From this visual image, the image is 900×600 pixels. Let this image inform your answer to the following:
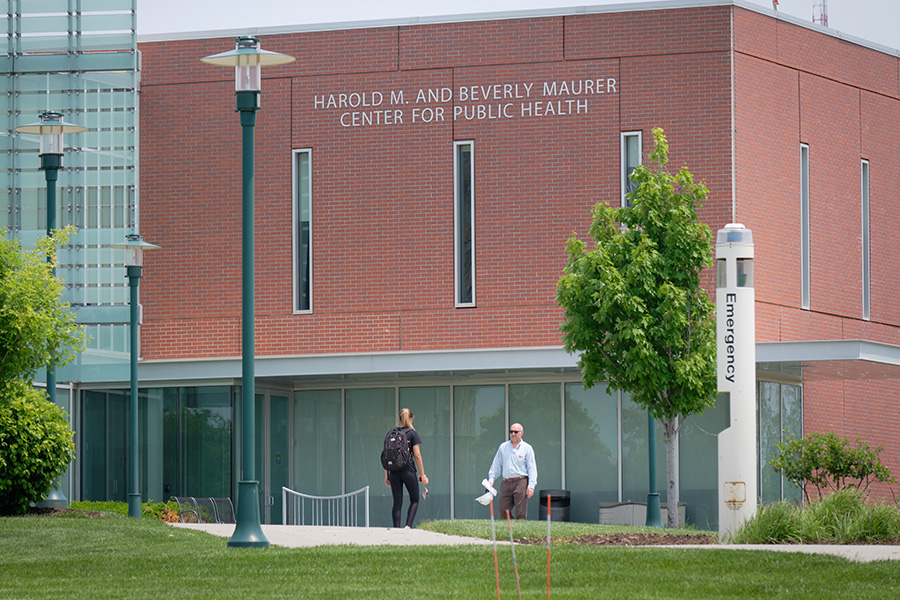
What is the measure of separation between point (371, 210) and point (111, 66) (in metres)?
5.79

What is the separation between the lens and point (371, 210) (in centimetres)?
2497

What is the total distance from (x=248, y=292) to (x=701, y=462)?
38.9 feet

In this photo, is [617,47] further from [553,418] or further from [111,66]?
[111,66]

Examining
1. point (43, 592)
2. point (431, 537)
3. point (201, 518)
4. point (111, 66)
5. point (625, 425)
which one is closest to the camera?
point (43, 592)

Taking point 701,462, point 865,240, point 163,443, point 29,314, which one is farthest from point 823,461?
point 29,314

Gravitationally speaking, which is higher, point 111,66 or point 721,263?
point 111,66

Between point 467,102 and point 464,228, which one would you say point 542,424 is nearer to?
point 464,228

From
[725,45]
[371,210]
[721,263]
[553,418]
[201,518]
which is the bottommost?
[201,518]

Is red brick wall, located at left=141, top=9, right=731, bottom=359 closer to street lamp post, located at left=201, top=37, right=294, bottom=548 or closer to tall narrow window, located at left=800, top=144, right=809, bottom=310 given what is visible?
tall narrow window, located at left=800, top=144, right=809, bottom=310

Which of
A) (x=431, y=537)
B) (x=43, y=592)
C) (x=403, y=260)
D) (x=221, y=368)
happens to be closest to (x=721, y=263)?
(x=431, y=537)

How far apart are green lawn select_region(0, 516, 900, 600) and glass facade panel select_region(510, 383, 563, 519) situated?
10.9 meters

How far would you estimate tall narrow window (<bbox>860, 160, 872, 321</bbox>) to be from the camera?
86.3 ft

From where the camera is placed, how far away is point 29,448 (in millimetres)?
18797

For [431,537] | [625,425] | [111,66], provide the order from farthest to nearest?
[111,66]
[625,425]
[431,537]
